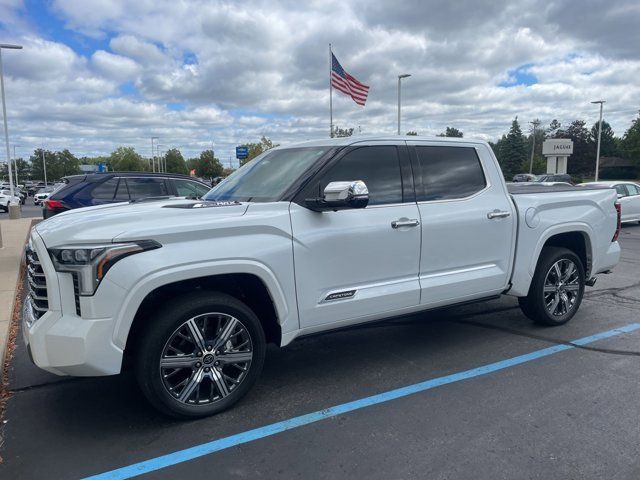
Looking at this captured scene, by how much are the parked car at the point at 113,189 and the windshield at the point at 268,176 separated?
468 centimetres

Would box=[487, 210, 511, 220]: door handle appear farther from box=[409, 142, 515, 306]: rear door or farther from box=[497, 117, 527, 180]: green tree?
box=[497, 117, 527, 180]: green tree

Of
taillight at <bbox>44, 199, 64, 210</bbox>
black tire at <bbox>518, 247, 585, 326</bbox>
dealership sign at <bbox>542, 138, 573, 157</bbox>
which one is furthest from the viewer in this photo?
dealership sign at <bbox>542, 138, 573, 157</bbox>

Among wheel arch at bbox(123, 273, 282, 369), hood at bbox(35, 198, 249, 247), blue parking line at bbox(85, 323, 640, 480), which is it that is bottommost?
blue parking line at bbox(85, 323, 640, 480)

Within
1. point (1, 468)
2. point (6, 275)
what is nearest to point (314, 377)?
point (1, 468)

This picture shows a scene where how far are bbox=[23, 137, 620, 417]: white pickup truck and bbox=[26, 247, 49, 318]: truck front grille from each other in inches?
0.6

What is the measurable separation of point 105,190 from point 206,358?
23.9 feet

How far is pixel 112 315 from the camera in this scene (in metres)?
3.10

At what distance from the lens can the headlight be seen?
10.0ft

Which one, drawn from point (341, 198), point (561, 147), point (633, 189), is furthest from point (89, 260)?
point (561, 147)

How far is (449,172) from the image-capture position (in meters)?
4.78

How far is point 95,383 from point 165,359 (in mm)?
1276

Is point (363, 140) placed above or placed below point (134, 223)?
above

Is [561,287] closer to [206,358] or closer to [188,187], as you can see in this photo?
[206,358]

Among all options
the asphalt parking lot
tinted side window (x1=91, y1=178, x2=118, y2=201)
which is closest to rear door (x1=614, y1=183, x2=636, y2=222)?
the asphalt parking lot
